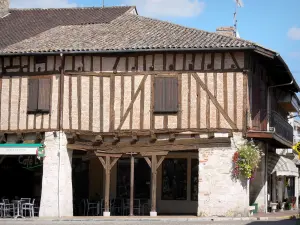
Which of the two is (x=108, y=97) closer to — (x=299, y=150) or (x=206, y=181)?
(x=206, y=181)

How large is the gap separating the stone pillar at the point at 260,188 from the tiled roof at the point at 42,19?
9.59 metres

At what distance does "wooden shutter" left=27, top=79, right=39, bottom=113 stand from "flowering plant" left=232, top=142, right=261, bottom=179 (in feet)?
26.2

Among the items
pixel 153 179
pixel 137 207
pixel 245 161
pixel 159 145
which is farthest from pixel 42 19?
pixel 245 161

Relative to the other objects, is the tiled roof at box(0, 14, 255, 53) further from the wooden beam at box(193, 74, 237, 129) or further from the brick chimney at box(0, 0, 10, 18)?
the brick chimney at box(0, 0, 10, 18)

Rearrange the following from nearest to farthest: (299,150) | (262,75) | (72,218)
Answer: (299,150), (72,218), (262,75)

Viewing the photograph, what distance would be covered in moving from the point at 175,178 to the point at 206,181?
440cm

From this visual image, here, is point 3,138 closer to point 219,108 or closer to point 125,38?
point 125,38

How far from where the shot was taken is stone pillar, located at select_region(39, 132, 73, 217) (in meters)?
25.2

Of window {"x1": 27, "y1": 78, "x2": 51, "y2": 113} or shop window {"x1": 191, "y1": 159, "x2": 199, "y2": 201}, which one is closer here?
window {"x1": 27, "y1": 78, "x2": 51, "y2": 113}

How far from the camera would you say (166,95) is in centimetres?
2505

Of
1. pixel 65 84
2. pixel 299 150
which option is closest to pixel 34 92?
pixel 65 84

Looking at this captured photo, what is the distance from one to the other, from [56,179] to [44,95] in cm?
331

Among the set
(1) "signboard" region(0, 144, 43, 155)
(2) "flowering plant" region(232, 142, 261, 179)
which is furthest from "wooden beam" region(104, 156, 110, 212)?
(2) "flowering plant" region(232, 142, 261, 179)

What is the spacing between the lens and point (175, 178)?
28.9 m
